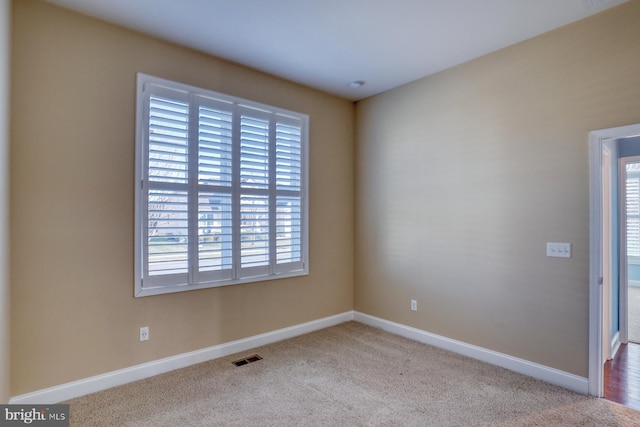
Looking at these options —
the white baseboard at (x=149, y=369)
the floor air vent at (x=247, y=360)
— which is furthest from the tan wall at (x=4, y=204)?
the floor air vent at (x=247, y=360)

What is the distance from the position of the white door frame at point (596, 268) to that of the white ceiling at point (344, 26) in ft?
3.52

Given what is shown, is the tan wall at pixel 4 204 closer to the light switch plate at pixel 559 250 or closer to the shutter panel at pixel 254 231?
the shutter panel at pixel 254 231

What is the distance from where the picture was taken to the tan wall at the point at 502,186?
2.59m

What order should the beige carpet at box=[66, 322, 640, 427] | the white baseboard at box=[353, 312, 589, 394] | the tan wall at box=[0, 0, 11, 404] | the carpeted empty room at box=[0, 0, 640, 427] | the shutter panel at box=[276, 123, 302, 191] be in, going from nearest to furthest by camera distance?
the tan wall at box=[0, 0, 11, 404]
the beige carpet at box=[66, 322, 640, 427]
the carpeted empty room at box=[0, 0, 640, 427]
the white baseboard at box=[353, 312, 589, 394]
the shutter panel at box=[276, 123, 302, 191]

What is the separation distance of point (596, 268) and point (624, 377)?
44.7 inches

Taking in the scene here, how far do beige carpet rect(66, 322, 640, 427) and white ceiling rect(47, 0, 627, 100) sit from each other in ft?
9.52

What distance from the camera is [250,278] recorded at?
3.46m

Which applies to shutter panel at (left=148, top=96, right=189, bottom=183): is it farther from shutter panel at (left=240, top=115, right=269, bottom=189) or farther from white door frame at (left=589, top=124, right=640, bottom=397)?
white door frame at (left=589, top=124, right=640, bottom=397)

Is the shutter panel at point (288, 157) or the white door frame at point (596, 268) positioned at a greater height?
the shutter panel at point (288, 157)

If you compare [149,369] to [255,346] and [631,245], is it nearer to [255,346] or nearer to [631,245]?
[255,346]

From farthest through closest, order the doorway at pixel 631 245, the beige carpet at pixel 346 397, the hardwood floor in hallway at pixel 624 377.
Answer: the doorway at pixel 631 245, the hardwood floor in hallway at pixel 624 377, the beige carpet at pixel 346 397

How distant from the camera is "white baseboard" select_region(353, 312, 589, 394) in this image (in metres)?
2.64

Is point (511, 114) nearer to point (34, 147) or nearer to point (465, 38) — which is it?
point (465, 38)

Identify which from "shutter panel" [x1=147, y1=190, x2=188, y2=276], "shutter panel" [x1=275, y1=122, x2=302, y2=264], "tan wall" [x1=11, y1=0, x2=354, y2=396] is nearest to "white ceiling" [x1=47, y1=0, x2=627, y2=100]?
"tan wall" [x1=11, y1=0, x2=354, y2=396]
